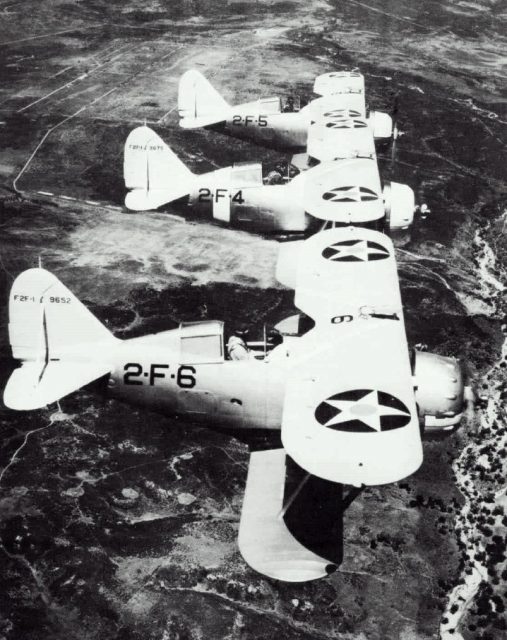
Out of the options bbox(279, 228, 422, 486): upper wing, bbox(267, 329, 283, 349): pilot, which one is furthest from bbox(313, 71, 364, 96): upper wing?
bbox(267, 329, 283, 349): pilot

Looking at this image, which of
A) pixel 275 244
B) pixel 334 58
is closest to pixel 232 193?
pixel 275 244

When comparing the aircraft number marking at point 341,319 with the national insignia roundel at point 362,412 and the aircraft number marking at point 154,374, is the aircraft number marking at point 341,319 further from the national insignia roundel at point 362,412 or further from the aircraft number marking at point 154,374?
the aircraft number marking at point 154,374

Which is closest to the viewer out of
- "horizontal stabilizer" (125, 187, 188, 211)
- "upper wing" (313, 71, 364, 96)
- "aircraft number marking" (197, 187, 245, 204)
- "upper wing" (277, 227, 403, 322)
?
"upper wing" (277, 227, 403, 322)

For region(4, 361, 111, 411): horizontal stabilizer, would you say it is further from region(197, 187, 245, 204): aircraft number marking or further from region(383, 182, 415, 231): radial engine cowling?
region(383, 182, 415, 231): radial engine cowling

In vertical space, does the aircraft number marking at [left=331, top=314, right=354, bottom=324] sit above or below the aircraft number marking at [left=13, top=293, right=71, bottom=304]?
below

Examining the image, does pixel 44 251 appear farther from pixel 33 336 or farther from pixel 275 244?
pixel 33 336
